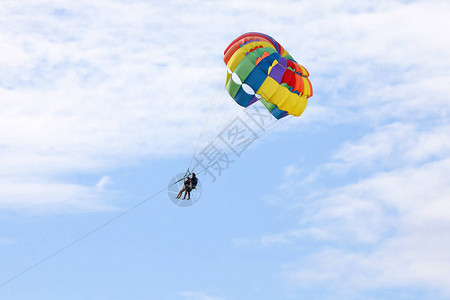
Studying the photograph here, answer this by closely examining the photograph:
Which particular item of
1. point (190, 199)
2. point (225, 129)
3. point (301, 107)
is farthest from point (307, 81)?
point (190, 199)

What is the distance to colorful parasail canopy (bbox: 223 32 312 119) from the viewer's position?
37.2 m

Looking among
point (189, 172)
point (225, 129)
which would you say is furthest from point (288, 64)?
point (189, 172)

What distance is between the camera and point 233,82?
3850 centimetres

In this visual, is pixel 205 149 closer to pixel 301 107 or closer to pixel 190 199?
pixel 190 199

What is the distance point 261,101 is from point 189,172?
16.3ft

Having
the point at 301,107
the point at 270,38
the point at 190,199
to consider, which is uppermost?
the point at 270,38

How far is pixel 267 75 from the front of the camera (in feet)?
122

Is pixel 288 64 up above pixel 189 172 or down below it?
above

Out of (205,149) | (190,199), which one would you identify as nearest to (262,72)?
(205,149)

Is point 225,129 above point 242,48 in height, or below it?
below

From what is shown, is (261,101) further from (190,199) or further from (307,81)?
(190,199)

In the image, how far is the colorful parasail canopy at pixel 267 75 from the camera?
37219 mm

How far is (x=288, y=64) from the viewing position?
37.6 metres

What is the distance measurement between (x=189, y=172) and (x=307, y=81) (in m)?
6.94
